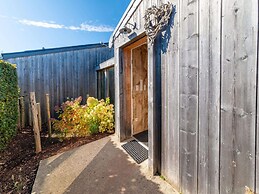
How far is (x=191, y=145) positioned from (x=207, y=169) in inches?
11.5

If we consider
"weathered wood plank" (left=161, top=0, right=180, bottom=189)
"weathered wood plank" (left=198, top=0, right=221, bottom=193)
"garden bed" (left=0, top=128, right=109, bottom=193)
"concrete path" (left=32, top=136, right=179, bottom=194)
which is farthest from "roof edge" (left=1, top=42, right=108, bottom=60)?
"weathered wood plank" (left=198, top=0, right=221, bottom=193)

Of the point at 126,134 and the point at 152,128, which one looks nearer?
the point at 152,128

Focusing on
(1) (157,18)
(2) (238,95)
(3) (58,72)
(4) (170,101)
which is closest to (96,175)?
(4) (170,101)

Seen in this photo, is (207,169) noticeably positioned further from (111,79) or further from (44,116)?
(44,116)

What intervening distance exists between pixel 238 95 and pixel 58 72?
7.33m

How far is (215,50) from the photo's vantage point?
1609mm

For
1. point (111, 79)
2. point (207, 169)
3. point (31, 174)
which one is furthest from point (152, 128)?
point (111, 79)

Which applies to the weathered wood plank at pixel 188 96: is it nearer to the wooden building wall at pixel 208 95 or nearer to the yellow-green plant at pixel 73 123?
the wooden building wall at pixel 208 95

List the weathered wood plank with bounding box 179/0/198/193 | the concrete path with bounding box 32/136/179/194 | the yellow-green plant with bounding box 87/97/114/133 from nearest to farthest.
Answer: the weathered wood plank with bounding box 179/0/198/193 → the concrete path with bounding box 32/136/179/194 → the yellow-green plant with bounding box 87/97/114/133

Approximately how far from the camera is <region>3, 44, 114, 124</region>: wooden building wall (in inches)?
274

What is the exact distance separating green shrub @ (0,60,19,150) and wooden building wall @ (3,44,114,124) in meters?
2.08

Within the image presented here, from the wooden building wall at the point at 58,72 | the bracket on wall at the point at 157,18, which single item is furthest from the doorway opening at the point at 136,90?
the wooden building wall at the point at 58,72

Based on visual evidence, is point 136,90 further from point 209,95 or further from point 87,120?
point 209,95

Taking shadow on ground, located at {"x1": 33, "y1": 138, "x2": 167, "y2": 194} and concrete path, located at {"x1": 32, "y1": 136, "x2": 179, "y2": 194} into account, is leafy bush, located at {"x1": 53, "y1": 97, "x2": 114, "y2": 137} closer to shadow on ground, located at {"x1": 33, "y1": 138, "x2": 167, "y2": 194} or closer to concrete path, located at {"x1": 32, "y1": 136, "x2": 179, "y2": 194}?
concrete path, located at {"x1": 32, "y1": 136, "x2": 179, "y2": 194}
